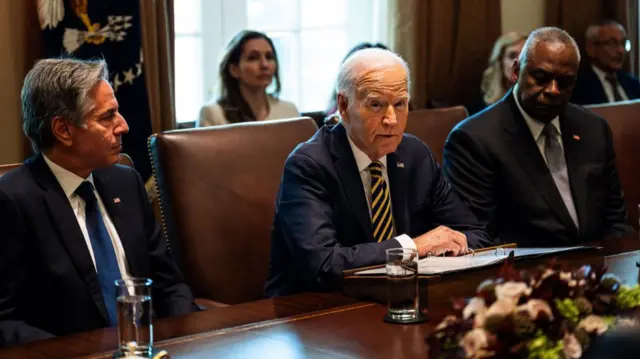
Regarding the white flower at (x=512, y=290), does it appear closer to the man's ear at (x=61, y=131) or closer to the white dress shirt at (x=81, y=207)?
the white dress shirt at (x=81, y=207)

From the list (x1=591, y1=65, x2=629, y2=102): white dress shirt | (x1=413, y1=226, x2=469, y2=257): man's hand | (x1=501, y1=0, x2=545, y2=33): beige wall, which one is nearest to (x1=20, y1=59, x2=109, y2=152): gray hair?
(x1=413, y1=226, x2=469, y2=257): man's hand

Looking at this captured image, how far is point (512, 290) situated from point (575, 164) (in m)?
1.95

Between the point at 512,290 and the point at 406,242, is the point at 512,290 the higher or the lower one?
the higher one

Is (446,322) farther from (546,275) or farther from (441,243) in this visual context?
(441,243)

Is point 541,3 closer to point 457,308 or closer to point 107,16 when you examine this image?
point 107,16

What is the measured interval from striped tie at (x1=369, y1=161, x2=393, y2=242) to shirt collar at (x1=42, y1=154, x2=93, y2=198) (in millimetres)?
745

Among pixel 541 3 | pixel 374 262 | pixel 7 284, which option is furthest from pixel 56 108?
pixel 541 3

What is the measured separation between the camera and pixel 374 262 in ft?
7.93

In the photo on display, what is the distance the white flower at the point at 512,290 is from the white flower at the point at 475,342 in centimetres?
7

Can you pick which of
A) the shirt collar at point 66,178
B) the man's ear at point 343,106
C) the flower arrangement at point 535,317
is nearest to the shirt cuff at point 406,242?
the man's ear at point 343,106

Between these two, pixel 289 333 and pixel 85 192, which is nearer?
pixel 289 333

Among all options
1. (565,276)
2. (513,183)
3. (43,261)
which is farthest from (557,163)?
(565,276)

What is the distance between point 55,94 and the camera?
250cm

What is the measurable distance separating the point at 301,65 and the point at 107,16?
53.5 inches
